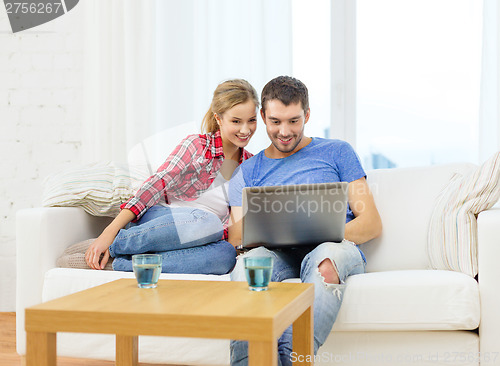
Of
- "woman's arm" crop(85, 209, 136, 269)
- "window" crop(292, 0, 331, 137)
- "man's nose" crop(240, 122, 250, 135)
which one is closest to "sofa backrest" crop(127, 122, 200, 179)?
"window" crop(292, 0, 331, 137)

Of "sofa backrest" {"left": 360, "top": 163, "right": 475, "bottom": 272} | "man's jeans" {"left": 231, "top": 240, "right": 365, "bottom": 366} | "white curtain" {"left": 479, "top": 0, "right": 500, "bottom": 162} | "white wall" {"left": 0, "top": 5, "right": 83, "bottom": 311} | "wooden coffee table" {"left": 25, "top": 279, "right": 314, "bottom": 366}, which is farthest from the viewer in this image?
"white wall" {"left": 0, "top": 5, "right": 83, "bottom": 311}

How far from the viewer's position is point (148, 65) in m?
3.07

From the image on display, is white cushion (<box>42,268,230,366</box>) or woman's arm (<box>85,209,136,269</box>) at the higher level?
woman's arm (<box>85,209,136,269</box>)

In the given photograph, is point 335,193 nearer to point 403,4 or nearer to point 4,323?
point 403,4

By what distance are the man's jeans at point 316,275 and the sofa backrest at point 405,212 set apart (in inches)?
9.2

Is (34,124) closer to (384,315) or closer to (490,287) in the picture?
(384,315)

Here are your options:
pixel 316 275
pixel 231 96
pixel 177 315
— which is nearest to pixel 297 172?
pixel 231 96

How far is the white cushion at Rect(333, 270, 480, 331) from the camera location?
5.41 ft

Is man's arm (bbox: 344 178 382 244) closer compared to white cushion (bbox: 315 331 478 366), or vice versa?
white cushion (bbox: 315 331 478 366)

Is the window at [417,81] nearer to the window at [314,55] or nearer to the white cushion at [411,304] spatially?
the window at [314,55]

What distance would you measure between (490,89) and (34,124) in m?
2.40

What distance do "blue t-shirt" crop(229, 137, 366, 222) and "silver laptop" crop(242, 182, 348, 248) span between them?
373 mm

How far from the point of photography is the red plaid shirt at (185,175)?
84.2 inches

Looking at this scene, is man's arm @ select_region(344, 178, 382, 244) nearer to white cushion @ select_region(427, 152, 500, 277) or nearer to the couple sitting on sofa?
the couple sitting on sofa
